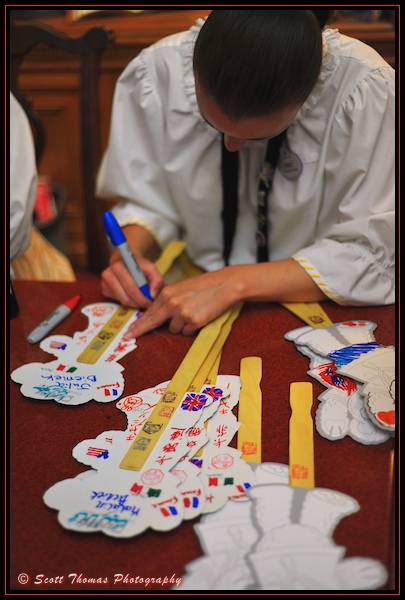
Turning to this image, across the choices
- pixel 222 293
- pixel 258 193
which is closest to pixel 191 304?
pixel 222 293

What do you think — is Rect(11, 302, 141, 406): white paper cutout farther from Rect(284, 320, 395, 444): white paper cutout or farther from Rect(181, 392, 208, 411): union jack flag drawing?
Rect(284, 320, 395, 444): white paper cutout

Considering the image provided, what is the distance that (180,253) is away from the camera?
1.30m

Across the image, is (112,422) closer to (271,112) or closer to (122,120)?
(271,112)

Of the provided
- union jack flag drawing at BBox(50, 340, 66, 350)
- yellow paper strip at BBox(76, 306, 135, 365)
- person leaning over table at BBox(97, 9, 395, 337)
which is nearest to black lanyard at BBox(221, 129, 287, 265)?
person leaning over table at BBox(97, 9, 395, 337)

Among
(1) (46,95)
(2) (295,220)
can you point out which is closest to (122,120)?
(2) (295,220)

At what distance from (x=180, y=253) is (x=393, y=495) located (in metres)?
0.75

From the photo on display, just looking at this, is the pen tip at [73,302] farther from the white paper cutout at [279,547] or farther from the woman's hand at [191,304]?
the white paper cutout at [279,547]

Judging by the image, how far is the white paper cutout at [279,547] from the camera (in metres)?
0.60

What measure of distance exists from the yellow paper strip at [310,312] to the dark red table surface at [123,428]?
13mm

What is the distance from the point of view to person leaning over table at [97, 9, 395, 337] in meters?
0.80

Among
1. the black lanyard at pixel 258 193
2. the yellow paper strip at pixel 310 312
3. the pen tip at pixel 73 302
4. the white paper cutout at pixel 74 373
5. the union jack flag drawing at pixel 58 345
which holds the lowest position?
the union jack flag drawing at pixel 58 345

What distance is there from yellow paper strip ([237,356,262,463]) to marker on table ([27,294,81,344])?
34 centimetres

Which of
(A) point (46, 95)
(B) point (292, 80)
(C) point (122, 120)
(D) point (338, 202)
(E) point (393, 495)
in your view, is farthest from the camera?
(A) point (46, 95)

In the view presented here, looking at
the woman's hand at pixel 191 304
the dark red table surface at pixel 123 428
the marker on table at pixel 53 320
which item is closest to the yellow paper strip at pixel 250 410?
the dark red table surface at pixel 123 428
